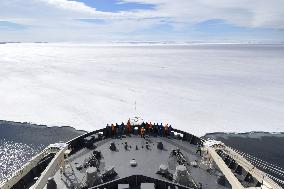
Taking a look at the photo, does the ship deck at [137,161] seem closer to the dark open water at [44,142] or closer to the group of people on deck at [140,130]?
the group of people on deck at [140,130]

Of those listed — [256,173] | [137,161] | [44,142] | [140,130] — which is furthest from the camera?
[44,142]

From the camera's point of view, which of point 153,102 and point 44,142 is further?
point 153,102

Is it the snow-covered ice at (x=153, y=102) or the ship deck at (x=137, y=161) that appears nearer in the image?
the ship deck at (x=137, y=161)

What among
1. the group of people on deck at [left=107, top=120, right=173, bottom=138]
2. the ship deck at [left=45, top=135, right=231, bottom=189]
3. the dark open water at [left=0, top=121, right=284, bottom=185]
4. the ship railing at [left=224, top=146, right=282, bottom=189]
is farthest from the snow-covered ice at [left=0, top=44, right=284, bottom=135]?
the ship railing at [left=224, top=146, right=282, bottom=189]

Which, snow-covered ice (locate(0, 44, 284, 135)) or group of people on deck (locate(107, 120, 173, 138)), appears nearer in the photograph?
group of people on deck (locate(107, 120, 173, 138))

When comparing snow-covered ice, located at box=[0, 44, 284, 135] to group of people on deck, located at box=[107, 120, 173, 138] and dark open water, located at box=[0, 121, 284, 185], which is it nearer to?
dark open water, located at box=[0, 121, 284, 185]

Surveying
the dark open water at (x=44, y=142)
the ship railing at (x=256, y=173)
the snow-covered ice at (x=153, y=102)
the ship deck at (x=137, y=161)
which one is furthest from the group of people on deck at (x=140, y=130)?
the dark open water at (x=44, y=142)

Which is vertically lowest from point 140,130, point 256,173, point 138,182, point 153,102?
point 153,102

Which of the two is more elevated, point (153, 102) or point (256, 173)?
point (256, 173)

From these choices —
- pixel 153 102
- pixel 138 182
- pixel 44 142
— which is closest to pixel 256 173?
pixel 138 182

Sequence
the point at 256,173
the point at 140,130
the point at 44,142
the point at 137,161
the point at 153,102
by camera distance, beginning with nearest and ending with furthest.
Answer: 1. the point at 256,173
2. the point at 137,161
3. the point at 140,130
4. the point at 44,142
5. the point at 153,102

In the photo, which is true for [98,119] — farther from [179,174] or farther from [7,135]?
[179,174]

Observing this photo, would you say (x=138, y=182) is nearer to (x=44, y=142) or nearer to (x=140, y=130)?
(x=140, y=130)
